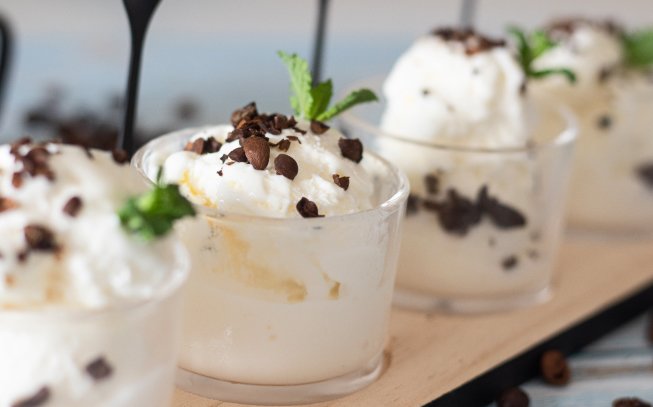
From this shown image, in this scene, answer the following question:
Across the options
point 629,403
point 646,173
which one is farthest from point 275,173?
point 646,173

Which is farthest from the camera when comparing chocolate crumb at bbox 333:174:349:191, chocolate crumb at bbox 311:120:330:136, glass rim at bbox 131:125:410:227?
chocolate crumb at bbox 311:120:330:136

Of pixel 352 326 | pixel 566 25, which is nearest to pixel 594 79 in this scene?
pixel 566 25

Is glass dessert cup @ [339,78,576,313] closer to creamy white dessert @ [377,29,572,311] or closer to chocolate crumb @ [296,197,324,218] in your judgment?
creamy white dessert @ [377,29,572,311]

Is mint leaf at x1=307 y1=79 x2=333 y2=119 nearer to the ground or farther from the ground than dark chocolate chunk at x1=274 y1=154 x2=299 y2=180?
farther from the ground

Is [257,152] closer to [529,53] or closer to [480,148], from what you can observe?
[480,148]

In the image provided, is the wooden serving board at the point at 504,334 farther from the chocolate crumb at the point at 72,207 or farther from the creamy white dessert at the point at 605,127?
the chocolate crumb at the point at 72,207

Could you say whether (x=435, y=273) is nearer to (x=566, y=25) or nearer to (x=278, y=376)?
(x=278, y=376)

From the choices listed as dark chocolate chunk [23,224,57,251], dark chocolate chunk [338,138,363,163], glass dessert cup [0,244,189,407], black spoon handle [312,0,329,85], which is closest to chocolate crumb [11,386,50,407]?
glass dessert cup [0,244,189,407]
